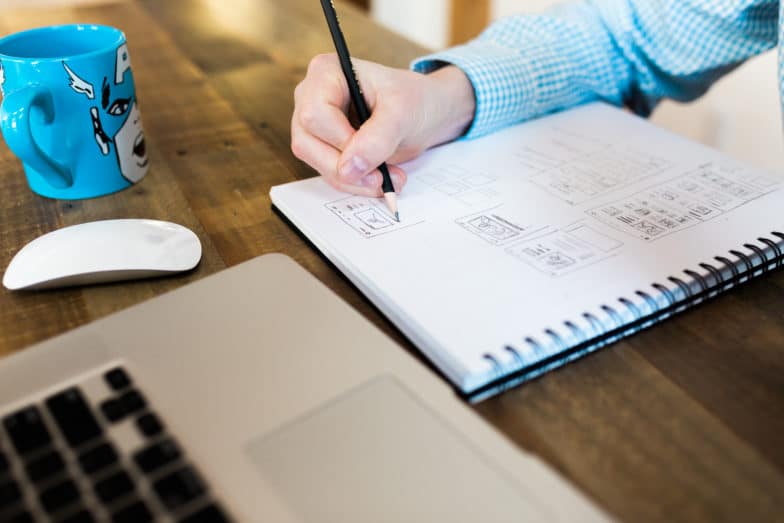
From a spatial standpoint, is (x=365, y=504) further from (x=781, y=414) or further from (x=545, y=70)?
(x=545, y=70)

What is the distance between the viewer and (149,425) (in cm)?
30

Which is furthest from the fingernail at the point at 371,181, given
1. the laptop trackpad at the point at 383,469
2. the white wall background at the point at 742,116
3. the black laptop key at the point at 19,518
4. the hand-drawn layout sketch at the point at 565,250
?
the white wall background at the point at 742,116

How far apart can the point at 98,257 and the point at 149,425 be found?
17cm

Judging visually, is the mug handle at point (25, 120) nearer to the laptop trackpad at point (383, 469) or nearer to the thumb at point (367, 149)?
the thumb at point (367, 149)

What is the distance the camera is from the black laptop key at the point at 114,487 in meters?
0.27

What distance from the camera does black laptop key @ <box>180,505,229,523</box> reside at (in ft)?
0.87

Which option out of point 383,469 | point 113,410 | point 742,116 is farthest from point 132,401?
point 742,116

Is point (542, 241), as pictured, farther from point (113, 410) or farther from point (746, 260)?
point (113, 410)

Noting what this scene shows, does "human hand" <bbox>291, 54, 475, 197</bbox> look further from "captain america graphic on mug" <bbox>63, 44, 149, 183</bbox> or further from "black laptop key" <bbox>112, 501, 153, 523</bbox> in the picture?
"black laptop key" <bbox>112, 501, 153, 523</bbox>

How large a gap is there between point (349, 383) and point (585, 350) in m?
0.15

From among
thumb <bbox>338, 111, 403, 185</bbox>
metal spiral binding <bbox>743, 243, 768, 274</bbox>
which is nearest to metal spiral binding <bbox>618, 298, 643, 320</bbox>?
metal spiral binding <bbox>743, 243, 768, 274</bbox>

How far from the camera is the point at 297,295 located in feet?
1.34

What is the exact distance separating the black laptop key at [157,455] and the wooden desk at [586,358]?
153 millimetres

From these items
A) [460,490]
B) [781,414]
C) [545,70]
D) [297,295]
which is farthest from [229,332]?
[545,70]
